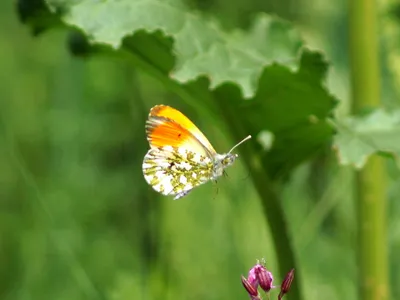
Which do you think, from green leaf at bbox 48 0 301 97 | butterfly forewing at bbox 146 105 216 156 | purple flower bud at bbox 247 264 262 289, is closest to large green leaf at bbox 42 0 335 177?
green leaf at bbox 48 0 301 97

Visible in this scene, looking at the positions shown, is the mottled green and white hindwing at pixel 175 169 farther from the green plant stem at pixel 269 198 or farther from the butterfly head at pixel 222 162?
the green plant stem at pixel 269 198

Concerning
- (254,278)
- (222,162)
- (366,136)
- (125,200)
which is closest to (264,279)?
(254,278)

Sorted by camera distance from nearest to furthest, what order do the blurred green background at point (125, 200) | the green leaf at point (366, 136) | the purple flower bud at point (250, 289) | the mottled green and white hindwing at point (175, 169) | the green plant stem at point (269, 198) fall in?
the purple flower bud at point (250, 289) → the mottled green and white hindwing at point (175, 169) → the green leaf at point (366, 136) → the green plant stem at point (269, 198) → the blurred green background at point (125, 200)

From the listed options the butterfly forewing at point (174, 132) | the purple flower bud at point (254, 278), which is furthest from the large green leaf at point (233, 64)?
the purple flower bud at point (254, 278)

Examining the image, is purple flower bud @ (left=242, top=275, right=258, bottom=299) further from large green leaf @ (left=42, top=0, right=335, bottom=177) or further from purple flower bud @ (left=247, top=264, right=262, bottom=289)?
large green leaf @ (left=42, top=0, right=335, bottom=177)

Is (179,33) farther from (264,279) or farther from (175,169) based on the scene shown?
(264,279)

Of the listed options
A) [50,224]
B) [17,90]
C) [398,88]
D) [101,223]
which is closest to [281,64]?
[50,224]

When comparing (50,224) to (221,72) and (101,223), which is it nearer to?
(101,223)
